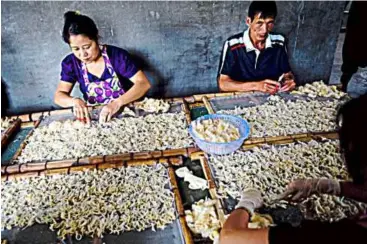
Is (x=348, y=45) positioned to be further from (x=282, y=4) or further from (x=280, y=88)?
(x=280, y=88)

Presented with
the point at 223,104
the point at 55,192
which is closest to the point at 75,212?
the point at 55,192

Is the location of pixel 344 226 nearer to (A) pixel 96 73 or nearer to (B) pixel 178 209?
(B) pixel 178 209

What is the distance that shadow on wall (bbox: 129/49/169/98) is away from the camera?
9.51ft

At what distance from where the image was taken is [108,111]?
6.00 ft

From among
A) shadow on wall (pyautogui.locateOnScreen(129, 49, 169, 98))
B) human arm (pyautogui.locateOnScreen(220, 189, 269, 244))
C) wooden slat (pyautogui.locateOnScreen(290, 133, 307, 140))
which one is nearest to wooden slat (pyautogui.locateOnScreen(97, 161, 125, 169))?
human arm (pyautogui.locateOnScreen(220, 189, 269, 244))

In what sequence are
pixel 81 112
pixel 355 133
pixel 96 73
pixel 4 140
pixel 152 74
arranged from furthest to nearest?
pixel 152 74, pixel 96 73, pixel 81 112, pixel 4 140, pixel 355 133

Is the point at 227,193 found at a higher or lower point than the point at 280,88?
lower

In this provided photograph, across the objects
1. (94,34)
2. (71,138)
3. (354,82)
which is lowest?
(71,138)

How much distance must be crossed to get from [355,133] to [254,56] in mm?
1678

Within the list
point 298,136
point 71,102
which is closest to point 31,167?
point 71,102

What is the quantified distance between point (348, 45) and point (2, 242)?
3.24 meters

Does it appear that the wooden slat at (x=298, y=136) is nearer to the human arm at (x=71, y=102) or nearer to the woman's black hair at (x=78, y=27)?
the human arm at (x=71, y=102)

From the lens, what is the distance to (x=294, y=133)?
1636mm

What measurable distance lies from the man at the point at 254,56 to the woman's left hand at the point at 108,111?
31.1 inches
